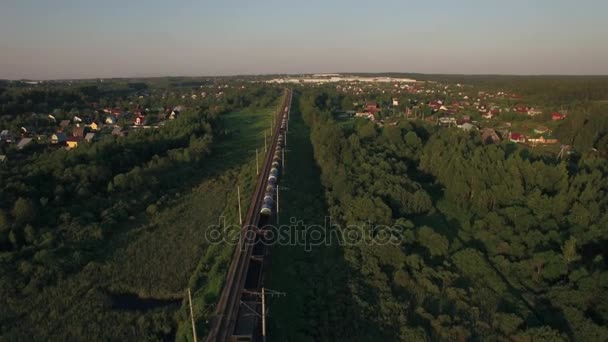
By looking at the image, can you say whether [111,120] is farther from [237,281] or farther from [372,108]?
[237,281]

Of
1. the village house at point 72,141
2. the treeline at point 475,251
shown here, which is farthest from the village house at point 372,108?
the village house at point 72,141

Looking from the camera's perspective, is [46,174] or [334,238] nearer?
[334,238]

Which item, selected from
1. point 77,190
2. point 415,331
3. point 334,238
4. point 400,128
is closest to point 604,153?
point 400,128

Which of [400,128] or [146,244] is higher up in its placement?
[400,128]

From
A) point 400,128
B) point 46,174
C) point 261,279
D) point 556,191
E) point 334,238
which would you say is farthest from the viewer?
point 400,128

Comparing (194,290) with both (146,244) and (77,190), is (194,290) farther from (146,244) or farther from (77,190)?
(77,190)

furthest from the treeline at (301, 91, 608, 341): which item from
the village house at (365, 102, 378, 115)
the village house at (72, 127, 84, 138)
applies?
the village house at (365, 102, 378, 115)

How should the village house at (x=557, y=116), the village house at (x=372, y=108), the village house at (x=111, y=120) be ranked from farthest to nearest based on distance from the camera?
1. the village house at (x=372, y=108)
2. the village house at (x=111, y=120)
3. the village house at (x=557, y=116)

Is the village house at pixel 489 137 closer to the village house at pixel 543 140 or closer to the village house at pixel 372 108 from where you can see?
the village house at pixel 543 140

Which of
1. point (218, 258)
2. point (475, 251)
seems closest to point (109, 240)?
point (218, 258)
